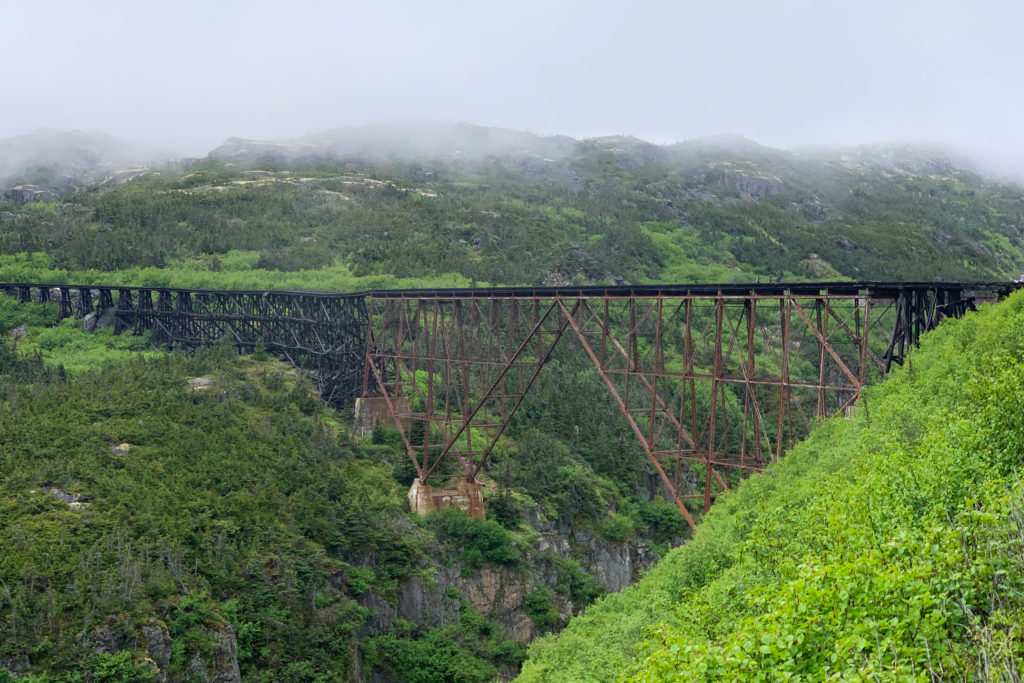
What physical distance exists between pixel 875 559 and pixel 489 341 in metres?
33.9

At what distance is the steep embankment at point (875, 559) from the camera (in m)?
10.7

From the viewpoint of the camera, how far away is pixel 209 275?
7744 cm

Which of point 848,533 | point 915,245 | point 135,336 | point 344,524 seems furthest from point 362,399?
point 915,245

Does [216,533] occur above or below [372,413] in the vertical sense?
below

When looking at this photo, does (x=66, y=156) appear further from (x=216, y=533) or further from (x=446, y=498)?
(x=216, y=533)

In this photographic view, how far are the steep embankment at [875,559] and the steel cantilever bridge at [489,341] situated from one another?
3414 mm

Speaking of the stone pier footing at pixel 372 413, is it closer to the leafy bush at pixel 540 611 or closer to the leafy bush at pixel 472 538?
the leafy bush at pixel 472 538

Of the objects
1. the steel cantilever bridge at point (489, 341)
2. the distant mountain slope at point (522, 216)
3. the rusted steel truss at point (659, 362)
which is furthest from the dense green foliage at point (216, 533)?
the distant mountain slope at point (522, 216)

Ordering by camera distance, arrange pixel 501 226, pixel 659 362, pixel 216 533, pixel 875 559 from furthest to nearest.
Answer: pixel 501 226 → pixel 216 533 → pixel 659 362 → pixel 875 559

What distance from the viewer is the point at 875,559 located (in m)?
11.4

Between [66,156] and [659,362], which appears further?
[66,156]

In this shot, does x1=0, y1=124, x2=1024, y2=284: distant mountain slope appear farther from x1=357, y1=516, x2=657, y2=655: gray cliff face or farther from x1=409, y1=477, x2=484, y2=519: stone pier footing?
x1=409, y1=477, x2=484, y2=519: stone pier footing

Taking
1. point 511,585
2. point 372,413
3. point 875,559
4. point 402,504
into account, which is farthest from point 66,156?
point 875,559

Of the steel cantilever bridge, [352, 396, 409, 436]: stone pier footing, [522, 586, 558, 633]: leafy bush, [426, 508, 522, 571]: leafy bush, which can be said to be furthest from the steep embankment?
[352, 396, 409, 436]: stone pier footing
